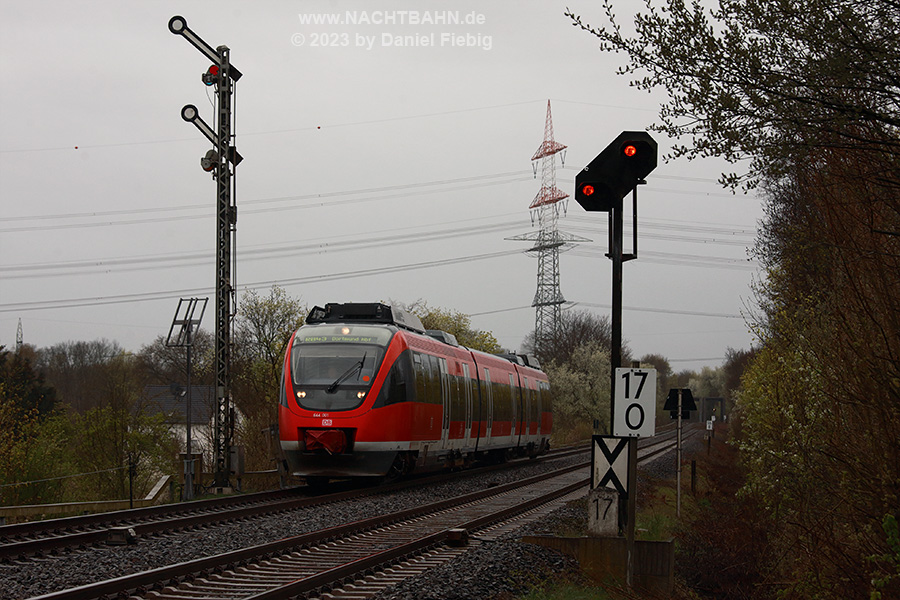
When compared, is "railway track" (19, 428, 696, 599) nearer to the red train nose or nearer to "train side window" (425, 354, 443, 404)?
the red train nose

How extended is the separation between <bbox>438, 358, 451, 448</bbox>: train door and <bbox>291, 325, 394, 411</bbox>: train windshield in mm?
3539

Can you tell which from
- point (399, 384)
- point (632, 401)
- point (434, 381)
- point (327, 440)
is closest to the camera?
point (632, 401)

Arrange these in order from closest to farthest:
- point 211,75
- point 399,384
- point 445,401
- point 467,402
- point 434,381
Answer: point 399,384, point 211,75, point 434,381, point 445,401, point 467,402

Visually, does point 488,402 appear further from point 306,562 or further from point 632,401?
point 632,401

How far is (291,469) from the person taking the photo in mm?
19219

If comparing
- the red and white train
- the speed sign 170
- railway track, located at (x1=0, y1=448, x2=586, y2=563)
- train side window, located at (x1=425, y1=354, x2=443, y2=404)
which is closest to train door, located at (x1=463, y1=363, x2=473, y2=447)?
the red and white train

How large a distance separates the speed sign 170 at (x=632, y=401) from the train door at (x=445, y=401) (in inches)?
551

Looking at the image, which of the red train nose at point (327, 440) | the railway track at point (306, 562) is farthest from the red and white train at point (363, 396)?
the railway track at point (306, 562)

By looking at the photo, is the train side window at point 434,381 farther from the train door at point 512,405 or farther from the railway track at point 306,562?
the train door at point 512,405

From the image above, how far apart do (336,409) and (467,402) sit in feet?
24.1

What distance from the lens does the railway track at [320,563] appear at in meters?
8.78

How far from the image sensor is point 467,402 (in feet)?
83.7

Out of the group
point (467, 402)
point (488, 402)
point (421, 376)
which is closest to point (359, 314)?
point (421, 376)

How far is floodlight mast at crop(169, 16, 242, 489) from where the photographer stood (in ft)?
64.4
